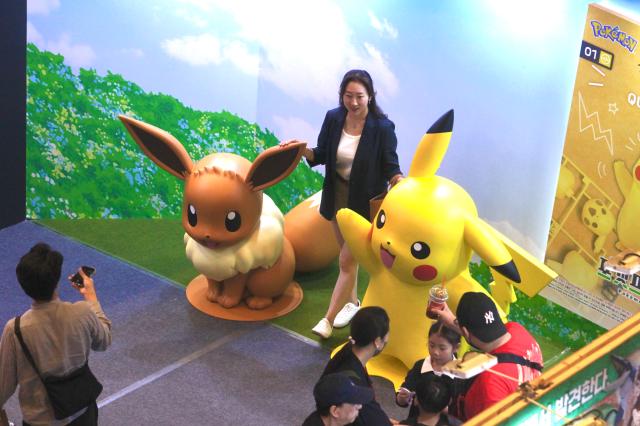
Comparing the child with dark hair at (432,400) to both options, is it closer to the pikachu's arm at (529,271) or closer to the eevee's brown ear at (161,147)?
the pikachu's arm at (529,271)

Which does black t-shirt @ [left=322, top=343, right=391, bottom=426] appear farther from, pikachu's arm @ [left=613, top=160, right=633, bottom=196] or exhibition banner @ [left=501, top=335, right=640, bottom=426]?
pikachu's arm @ [left=613, top=160, right=633, bottom=196]

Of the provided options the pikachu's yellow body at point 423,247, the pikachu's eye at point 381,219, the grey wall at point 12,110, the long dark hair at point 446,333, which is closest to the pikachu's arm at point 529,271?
the pikachu's yellow body at point 423,247

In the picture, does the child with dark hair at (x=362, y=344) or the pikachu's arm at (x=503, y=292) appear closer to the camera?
the child with dark hair at (x=362, y=344)

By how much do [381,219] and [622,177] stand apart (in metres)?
1.27

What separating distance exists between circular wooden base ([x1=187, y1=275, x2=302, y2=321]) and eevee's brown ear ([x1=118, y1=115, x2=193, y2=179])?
86 centimetres

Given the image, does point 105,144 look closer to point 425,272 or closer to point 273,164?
point 273,164

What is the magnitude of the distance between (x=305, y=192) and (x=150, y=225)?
116 centimetres

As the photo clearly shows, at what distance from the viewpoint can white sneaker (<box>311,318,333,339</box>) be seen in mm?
4953

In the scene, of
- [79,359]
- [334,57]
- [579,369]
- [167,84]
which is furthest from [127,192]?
[579,369]

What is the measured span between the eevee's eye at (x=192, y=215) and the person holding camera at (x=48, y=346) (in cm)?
165

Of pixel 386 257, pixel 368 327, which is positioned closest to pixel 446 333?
pixel 368 327

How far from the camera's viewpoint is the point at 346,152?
4.65 meters

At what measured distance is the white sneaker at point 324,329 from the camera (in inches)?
195

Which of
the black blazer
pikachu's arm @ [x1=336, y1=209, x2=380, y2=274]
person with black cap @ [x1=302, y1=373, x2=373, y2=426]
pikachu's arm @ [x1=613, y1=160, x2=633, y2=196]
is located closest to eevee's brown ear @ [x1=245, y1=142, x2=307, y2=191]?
the black blazer
